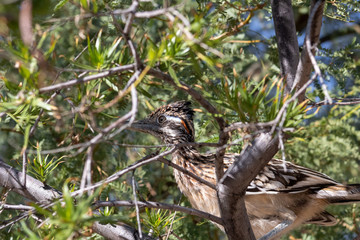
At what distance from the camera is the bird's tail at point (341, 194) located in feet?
10.5

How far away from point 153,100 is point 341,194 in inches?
71.2

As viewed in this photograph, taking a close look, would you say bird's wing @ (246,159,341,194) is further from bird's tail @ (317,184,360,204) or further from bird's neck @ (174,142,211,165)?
bird's neck @ (174,142,211,165)

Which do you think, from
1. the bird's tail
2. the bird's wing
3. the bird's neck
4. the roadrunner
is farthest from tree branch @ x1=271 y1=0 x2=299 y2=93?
the bird's neck

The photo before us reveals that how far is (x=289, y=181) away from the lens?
3.41 metres

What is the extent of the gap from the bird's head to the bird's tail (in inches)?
51.2

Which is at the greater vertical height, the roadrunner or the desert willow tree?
the desert willow tree

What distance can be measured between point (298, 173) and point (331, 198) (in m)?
0.30

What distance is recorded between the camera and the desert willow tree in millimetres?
1463

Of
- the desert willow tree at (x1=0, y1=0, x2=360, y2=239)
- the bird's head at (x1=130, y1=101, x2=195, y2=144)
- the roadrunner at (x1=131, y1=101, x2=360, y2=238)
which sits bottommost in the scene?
the roadrunner at (x1=131, y1=101, x2=360, y2=238)

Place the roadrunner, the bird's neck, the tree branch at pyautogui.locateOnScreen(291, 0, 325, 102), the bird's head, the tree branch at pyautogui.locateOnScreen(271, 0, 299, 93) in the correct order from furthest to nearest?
the bird's head
the bird's neck
the roadrunner
the tree branch at pyautogui.locateOnScreen(271, 0, 299, 93)
the tree branch at pyautogui.locateOnScreen(291, 0, 325, 102)

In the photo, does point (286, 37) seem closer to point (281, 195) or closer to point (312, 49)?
point (312, 49)

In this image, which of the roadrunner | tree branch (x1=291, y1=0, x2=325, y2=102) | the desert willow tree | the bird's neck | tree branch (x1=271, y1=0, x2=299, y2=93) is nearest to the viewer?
the desert willow tree

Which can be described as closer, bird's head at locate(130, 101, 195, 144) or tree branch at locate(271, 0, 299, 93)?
tree branch at locate(271, 0, 299, 93)

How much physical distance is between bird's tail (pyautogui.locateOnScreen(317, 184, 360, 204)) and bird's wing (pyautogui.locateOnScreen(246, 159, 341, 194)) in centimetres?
4
